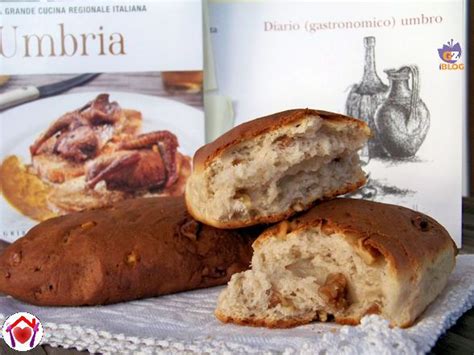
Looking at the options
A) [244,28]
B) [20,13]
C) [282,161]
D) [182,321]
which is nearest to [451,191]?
[244,28]

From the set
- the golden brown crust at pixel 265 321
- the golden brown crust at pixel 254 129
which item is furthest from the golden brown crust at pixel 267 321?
the golden brown crust at pixel 254 129

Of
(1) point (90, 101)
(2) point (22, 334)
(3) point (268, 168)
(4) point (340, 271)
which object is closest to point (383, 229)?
(4) point (340, 271)

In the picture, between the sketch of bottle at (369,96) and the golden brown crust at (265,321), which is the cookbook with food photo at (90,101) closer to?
the sketch of bottle at (369,96)

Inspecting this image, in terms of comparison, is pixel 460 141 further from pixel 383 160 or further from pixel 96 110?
pixel 96 110

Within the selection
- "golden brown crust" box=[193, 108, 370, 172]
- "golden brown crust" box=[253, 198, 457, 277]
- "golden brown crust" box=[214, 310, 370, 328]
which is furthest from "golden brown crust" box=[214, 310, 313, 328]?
"golden brown crust" box=[193, 108, 370, 172]

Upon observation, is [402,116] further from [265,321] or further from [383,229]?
[265,321]
